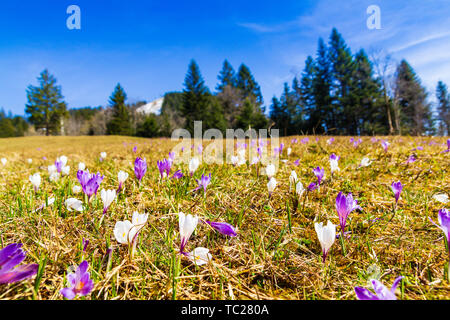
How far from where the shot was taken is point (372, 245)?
110 centimetres

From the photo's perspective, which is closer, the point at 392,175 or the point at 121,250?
the point at 121,250

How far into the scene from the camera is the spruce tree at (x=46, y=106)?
48.9 metres

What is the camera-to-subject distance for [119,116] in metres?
49.4

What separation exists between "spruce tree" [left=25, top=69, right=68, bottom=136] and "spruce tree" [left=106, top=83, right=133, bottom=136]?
11.6 meters

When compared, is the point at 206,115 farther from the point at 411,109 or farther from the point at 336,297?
the point at 336,297

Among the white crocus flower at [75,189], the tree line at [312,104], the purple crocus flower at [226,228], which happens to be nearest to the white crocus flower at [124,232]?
the purple crocus flower at [226,228]

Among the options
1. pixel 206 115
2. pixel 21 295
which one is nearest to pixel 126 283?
pixel 21 295

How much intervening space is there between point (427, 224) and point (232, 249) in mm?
1179

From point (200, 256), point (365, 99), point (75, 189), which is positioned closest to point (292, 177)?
point (200, 256)

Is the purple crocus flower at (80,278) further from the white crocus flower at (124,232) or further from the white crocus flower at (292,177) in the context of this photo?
the white crocus flower at (292,177)

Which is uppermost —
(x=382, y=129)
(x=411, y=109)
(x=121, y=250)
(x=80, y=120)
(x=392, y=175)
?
(x=80, y=120)

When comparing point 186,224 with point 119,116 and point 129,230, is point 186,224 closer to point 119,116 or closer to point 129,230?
point 129,230

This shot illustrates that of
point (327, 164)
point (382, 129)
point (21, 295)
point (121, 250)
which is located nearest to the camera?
point (21, 295)

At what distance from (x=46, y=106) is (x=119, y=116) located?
1716 centimetres
